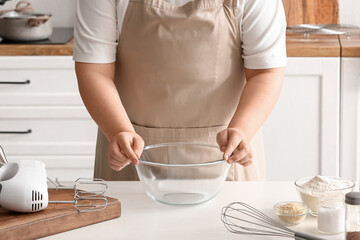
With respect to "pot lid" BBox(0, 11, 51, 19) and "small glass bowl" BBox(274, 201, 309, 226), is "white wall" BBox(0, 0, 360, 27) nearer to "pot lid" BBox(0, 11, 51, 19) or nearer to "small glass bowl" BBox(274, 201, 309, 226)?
"pot lid" BBox(0, 11, 51, 19)

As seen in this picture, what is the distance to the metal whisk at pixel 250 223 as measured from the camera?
1.16 m

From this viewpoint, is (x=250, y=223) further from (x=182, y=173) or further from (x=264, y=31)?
(x=264, y=31)

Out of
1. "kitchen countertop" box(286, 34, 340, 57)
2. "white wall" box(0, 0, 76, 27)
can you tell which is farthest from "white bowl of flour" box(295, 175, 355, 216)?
"white wall" box(0, 0, 76, 27)

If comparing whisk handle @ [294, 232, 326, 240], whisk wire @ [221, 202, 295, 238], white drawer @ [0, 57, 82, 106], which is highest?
whisk handle @ [294, 232, 326, 240]

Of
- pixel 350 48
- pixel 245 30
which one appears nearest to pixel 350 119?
pixel 350 48

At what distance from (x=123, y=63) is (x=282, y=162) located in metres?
1.24

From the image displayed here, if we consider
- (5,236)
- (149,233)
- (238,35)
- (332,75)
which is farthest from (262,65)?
(332,75)

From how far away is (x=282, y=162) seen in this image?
270 cm

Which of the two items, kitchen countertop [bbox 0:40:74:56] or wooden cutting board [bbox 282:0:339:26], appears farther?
wooden cutting board [bbox 282:0:339:26]

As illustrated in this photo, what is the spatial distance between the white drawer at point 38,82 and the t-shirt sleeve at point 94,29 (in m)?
1.11

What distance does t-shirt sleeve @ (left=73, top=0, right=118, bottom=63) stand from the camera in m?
1.53

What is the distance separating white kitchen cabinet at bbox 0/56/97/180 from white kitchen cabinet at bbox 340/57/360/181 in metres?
1.01

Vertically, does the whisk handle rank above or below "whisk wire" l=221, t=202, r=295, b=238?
above

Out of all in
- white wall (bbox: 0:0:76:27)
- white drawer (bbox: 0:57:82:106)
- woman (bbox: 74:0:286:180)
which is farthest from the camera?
white wall (bbox: 0:0:76:27)
